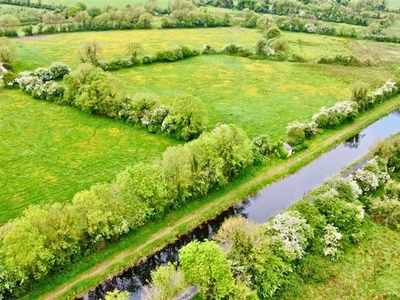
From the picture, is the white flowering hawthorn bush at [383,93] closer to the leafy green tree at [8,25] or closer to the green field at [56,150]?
the green field at [56,150]

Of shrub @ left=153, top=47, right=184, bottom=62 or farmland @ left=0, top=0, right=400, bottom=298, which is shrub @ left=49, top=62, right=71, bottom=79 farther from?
shrub @ left=153, top=47, right=184, bottom=62

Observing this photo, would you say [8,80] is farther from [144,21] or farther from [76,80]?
[144,21]

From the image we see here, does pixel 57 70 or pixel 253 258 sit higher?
pixel 57 70

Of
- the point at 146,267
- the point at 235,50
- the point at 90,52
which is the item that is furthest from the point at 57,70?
the point at 146,267

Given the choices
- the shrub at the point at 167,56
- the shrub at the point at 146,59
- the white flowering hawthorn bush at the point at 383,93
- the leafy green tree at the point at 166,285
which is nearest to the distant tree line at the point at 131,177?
the white flowering hawthorn bush at the point at 383,93

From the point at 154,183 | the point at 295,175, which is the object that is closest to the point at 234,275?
the point at 154,183
